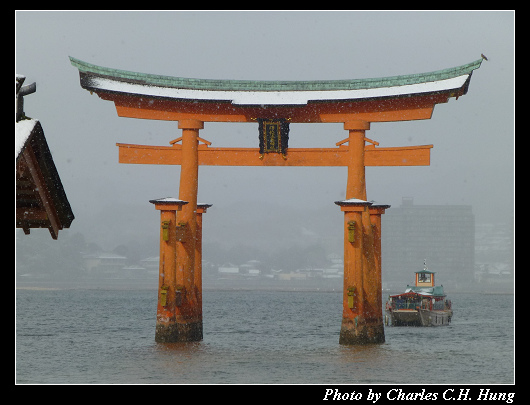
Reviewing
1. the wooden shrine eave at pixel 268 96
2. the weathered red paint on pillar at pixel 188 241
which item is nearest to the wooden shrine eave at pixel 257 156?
the weathered red paint on pillar at pixel 188 241

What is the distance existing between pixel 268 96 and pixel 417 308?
23193 mm

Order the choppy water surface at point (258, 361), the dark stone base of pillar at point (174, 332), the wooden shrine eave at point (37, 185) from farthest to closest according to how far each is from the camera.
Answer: the dark stone base of pillar at point (174, 332), the choppy water surface at point (258, 361), the wooden shrine eave at point (37, 185)

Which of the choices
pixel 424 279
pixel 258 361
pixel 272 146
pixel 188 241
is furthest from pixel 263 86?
pixel 424 279

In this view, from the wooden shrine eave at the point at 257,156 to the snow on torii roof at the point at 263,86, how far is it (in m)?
1.68

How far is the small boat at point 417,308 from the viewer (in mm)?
45531

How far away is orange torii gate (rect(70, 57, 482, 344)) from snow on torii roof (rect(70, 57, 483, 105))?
31mm

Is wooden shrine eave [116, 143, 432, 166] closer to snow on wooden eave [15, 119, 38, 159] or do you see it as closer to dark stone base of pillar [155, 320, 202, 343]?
dark stone base of pillar [155, 320, 202, 343]

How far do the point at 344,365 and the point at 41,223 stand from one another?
13.4 meters

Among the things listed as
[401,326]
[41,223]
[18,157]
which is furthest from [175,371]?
[401,326]

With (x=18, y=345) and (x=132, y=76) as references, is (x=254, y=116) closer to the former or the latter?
(x=132, y=76)

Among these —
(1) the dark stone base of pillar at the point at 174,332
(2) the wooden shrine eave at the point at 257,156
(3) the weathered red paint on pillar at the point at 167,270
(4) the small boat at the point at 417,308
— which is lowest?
(4) the small boat at the point at 417,308

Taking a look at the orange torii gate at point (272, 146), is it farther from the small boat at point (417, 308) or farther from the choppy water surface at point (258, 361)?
the small boat at point (417, 308)

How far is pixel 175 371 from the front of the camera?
71.6 ft

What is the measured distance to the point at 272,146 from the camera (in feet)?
84.6
